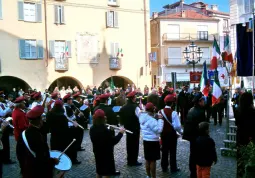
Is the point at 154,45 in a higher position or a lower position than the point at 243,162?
higher

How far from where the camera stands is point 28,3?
28.0m

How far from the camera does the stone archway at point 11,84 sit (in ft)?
94.3

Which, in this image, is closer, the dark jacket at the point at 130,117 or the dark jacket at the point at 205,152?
the dark jacket at the point at 205,152

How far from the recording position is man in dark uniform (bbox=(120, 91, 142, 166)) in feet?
29.0

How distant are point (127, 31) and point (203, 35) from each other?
47.6ft

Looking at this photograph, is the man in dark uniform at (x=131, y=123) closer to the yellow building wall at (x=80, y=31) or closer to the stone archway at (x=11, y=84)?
the yellow building wall at (x=80, y=31)

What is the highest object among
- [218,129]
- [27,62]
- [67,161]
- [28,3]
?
[28,3]

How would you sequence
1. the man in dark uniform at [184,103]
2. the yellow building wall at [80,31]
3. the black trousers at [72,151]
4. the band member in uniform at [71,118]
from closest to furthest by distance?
the black trousers at [72,151]
the band member in uniform at [71,118]
the man in dark uniform at [184,103]
the yellow building wall at [80,31]

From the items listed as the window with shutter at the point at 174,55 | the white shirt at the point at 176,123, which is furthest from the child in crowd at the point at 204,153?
the window with shutter at the point at 174,55

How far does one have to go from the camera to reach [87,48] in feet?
100

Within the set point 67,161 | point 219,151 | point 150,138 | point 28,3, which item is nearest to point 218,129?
point 219,151

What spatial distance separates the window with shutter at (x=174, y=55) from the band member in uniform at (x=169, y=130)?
1307 inches

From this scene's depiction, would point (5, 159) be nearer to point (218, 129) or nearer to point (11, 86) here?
point (218, 129)

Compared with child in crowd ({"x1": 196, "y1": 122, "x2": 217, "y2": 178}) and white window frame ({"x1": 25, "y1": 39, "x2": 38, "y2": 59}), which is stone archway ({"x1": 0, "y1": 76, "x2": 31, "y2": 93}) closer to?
white window frame ({"x1": 25, "y1": 39, "x2": 38, "y2": 59})
